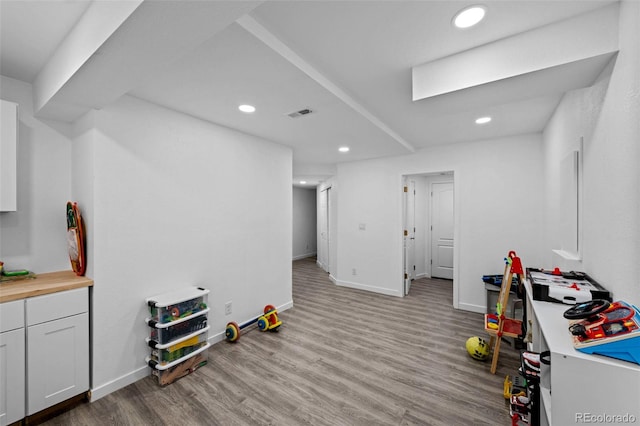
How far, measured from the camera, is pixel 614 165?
1416 mm

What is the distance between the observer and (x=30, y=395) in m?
1.71

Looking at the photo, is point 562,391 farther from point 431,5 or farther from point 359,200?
point 359,200

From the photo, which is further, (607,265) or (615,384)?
(607,265)

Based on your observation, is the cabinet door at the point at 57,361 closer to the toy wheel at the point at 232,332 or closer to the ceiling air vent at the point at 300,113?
the toy wheel at the point at 232,332

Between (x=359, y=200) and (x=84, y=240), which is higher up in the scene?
(x=359, y=200)

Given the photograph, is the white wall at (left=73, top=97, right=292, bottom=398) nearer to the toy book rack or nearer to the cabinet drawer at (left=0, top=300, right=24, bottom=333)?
the cabinet drawer at (left=0, top=300, right=24, bottom=333)

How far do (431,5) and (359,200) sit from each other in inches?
147

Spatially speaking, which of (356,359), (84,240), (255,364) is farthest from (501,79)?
(84,240)

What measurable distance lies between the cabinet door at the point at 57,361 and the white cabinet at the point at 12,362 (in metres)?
0.04

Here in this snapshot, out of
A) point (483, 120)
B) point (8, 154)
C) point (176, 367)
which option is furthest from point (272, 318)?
point (483, 120)

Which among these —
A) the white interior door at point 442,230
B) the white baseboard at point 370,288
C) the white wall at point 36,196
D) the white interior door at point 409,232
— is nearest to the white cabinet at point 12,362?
the white wall at point 36,196

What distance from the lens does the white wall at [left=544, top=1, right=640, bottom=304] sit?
1.22 meters

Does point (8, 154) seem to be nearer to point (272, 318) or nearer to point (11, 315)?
point (11, 315)

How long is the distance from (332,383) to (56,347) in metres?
2.11
